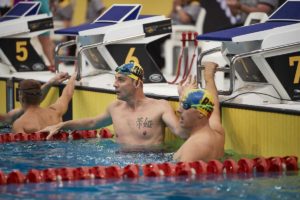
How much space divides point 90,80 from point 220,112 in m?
2.56

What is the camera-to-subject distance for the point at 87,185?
7195mm

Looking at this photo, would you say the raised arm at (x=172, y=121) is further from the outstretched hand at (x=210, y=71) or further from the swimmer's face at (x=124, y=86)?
the outstretched hand at (x=210, y=71)

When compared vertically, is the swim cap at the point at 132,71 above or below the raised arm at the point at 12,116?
above

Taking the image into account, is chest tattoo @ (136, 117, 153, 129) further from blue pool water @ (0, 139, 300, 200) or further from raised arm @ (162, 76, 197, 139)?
blue pool water @ (0, 139, 300, 200)

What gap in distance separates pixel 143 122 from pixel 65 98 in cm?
158

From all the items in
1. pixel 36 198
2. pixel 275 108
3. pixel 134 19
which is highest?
pixel 134 19

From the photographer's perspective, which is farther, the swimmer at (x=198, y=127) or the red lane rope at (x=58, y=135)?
the red lane rope at (x=58, y=135)

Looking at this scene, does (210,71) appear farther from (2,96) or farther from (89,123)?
(2,96)

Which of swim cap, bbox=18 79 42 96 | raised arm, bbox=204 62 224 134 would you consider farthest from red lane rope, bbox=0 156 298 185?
swim cap, bbox=18 79 42 96

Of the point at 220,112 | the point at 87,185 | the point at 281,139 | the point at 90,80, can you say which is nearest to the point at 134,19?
the point at 90,80

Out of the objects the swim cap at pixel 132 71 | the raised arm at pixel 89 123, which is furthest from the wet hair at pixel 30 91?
the swim cap at pixel 132 71

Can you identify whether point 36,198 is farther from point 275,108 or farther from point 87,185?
point 275,108

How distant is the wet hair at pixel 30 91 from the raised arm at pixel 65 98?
364mm

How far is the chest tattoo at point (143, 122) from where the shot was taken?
887 cm
